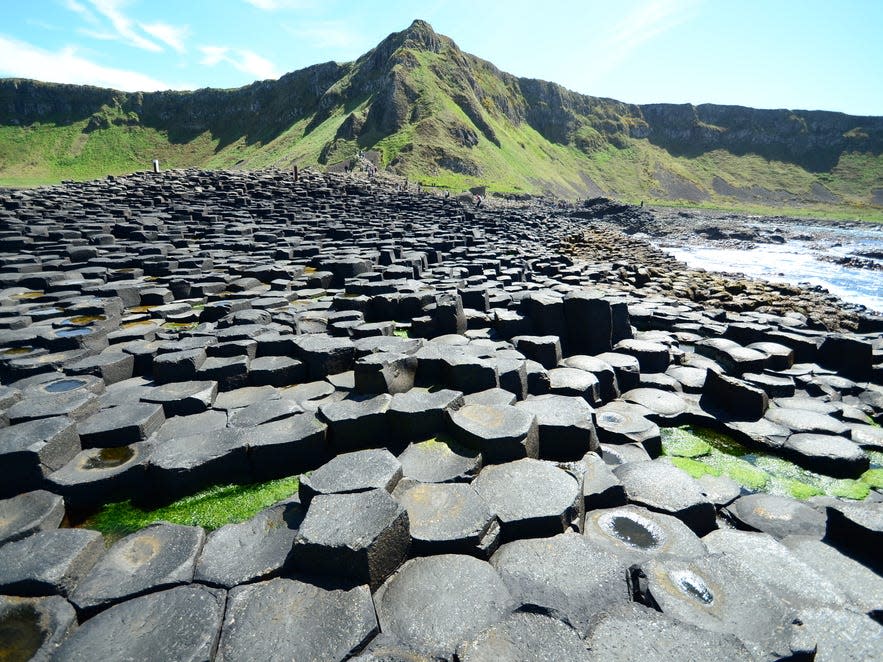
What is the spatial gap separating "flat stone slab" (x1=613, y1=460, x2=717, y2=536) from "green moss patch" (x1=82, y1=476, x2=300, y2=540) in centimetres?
244

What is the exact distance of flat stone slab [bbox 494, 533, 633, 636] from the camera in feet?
7.04

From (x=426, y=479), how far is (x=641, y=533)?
139 centimetres

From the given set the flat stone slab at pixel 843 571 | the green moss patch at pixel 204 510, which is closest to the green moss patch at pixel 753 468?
the flat stone slab at pixel 843 571

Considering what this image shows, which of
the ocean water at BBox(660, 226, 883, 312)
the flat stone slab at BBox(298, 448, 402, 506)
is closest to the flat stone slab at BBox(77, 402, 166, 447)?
the flat stone slab at BBox(298, 448, 402, 506)

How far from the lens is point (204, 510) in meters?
3.03

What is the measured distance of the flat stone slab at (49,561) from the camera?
2.15m

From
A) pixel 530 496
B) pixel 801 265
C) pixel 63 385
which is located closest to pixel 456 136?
pixel 801 265

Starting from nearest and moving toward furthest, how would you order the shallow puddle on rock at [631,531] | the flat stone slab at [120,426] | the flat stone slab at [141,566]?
the flat stone slab at [141,566]
the shallow puddle on rock at [631,531]
the flat stone slab at [120,426]

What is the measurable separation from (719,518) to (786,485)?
93 centimetres

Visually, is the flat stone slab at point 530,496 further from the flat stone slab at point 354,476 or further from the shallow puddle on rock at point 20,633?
the shallow puddle on rock at point 20,633

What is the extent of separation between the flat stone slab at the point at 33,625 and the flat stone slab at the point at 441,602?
1.38 metres

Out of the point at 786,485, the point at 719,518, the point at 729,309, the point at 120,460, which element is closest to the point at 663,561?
the point at 719,518

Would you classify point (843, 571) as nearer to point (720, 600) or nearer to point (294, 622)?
point (720, 600)

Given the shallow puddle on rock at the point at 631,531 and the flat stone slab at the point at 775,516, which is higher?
the shallow puddle on rock at the point at 631,531
